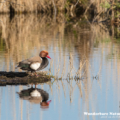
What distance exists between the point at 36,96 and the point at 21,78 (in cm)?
120

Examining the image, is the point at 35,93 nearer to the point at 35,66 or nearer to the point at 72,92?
the point at 72,92

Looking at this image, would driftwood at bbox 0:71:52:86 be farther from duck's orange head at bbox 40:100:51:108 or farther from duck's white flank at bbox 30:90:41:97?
duck's orange head at bbox 40:100:51:108

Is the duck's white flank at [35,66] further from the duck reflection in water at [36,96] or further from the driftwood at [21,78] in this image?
the duck reflection in water at [36,96]

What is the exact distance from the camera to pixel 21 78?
7551 millimetres

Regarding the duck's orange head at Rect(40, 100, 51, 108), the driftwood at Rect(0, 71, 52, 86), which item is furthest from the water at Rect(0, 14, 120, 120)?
the driftwood at Rect(0, 71, 52, 86)

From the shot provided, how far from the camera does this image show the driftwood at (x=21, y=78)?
7.43m

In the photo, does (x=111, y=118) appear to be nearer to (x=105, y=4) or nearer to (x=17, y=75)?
(x=17, y=75)

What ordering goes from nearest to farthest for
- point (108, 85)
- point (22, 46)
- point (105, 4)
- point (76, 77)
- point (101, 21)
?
point (108, 85) < point (76, 77) < point (22, 46) < point (105, 4) < point (101, 21)

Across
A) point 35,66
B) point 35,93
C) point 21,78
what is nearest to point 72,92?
point 35,93

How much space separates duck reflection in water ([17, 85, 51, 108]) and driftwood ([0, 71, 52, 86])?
20.5 inches

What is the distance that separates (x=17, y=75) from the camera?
7.77 m

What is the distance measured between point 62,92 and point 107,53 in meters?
4.95

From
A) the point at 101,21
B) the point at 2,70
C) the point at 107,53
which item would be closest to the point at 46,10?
the point at 101,21

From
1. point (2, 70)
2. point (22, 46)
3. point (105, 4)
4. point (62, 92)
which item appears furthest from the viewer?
point (105, 4)
